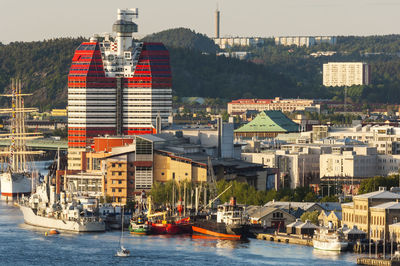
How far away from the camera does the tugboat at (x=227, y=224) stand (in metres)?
114

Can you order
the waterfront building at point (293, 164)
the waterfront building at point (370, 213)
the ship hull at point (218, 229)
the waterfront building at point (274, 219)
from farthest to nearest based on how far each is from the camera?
1. the waterfront building at point (293, 164)
2. the waterfront building at point (274, 219)
3. the ship hull at point (218, 229)
4. the waterfront building at point (370, 213)

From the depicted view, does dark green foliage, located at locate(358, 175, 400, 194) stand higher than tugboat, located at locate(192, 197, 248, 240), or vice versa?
dark green foliage, located at locate(358, 175, 400, 194)

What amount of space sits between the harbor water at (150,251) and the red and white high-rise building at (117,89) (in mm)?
52728

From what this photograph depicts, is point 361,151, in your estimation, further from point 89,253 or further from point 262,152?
point 89,253

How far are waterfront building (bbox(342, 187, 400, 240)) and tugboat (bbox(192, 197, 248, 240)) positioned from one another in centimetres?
768

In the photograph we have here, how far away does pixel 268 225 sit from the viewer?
118438mm

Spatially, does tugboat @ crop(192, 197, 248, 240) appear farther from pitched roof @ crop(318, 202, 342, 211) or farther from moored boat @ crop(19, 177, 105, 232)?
moored boat @ crop(19, 177, 105, 232)

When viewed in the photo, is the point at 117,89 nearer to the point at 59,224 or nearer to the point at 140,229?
the point at 59,224

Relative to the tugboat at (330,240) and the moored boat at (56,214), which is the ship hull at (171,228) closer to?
the moored boat at (56,214)

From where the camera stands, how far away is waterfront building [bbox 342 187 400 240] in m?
106

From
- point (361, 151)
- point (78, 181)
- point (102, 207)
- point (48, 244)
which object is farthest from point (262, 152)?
point (48, 244)

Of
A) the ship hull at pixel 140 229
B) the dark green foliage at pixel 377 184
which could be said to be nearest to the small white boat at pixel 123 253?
the ship hull at pixel 140 229

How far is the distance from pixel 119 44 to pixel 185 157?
1565 inches

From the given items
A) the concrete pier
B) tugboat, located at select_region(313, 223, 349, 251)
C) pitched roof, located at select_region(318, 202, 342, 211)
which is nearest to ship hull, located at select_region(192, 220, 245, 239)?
pitched roof, located at select_region(318, 202, 342, 211)
